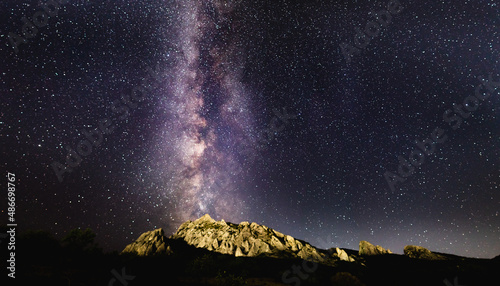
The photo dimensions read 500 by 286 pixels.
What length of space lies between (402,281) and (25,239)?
4399 inches

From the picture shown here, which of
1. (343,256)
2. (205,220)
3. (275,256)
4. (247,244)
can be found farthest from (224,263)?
(205,220)

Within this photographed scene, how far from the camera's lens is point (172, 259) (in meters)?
86.2

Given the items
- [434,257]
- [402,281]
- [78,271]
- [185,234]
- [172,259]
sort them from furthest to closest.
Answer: [185,234] → [434,257] → [172,259] → [402,281] → [78,271]

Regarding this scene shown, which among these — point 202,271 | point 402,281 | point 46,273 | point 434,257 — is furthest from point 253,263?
point 434,257

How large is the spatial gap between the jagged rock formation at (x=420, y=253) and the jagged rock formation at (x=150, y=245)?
152m

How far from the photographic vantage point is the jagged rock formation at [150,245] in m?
95.6

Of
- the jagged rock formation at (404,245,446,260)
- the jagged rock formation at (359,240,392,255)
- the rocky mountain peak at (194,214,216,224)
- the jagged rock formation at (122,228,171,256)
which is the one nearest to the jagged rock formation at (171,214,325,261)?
the rocky mountain peak at (194,214,216,224)

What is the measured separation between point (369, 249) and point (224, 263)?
103073mm

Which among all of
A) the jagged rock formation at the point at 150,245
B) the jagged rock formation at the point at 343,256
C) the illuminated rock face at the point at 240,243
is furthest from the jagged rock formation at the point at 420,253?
the jagged rock formation at the point at 150,245

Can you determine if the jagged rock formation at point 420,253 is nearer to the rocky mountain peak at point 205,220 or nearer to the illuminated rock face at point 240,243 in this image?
the illuminated rock face at point 240,243

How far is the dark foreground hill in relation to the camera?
39.7 m

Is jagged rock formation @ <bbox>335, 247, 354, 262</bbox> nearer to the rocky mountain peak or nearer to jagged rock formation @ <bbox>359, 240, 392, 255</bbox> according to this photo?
jagged rock formation @ <bbox>359, 240, 392, 255</bbox>

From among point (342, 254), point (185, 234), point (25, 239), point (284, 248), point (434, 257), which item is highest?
point (25, 239)

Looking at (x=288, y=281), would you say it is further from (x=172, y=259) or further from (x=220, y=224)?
(x=220, y=224)
